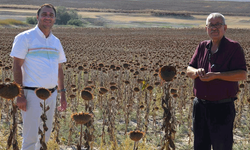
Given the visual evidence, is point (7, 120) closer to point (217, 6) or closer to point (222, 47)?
point (222, 47)

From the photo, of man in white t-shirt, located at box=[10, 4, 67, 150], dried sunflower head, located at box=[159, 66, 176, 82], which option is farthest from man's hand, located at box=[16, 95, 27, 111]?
dried sunflower head, located at box=[159, 66, 176, 82]

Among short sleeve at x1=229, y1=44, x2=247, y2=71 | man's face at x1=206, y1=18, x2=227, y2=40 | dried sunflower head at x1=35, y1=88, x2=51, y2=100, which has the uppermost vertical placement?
man's face at x1=206, y1=18, x2=227, y2=40

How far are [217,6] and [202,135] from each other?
13377 cm

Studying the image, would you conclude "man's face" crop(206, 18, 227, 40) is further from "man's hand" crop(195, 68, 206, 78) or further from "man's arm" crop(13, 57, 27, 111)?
"man's arm" crop(13, 57, 27, 111)

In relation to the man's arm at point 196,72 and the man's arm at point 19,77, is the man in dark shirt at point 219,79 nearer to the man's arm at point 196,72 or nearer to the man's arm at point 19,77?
the man's arm at point 196,72

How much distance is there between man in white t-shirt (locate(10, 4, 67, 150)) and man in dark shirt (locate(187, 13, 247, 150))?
1710mm

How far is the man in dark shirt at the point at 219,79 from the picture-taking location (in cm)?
358

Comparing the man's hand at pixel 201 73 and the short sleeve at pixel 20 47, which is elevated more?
the short sleeve at pixel 20 47

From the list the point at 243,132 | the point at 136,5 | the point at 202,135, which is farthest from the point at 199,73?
the point at 136,5

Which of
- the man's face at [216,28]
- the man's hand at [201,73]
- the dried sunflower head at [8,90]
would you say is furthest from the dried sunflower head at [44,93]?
the man's face at [216,28]

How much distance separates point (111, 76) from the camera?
8516 mm

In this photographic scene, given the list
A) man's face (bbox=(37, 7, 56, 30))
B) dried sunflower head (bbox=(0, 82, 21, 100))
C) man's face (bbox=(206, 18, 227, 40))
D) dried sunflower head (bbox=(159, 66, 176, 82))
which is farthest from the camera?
man's face (bbox=(37, 7, 56, 30))

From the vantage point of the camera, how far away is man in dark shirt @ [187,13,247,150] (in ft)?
11.7

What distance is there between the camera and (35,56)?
3891 millimetres
